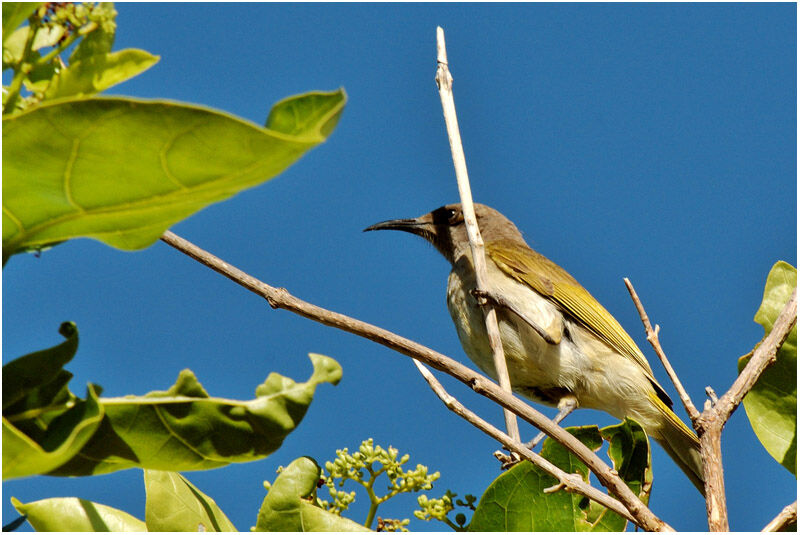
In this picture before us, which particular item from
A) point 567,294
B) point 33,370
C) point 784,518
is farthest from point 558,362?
point 33,370

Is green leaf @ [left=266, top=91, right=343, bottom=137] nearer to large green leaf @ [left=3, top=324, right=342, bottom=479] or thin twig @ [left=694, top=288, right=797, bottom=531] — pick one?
large green leaf @ [left=3, top=324, right=342, bottom=479]

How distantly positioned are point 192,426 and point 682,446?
409 cm

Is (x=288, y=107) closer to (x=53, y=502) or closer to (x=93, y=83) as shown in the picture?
(x=93, y=83)

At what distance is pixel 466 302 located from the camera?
5.11 metres

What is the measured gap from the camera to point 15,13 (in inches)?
50.5

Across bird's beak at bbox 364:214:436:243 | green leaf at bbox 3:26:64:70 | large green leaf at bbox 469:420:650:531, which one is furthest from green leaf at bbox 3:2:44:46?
bird's beak at bbox 364:214:436:243

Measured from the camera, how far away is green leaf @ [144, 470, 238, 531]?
70.1 inches

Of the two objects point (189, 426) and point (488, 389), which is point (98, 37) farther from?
point (488, 389)

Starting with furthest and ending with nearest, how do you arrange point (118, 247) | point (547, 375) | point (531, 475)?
point (547, 375) → point (531, 475) → point (118, 247)

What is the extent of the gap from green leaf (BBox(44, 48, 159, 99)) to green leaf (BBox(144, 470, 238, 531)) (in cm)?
85

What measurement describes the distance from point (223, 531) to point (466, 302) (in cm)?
337

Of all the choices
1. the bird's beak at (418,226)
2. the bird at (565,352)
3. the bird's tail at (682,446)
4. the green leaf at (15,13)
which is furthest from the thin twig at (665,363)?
the bird's beak at (418,226)

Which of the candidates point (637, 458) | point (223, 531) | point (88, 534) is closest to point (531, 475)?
point (637, 458)

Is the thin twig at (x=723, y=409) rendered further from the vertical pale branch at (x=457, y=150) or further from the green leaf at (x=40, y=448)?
the green leaf at (x=40, y=448)
